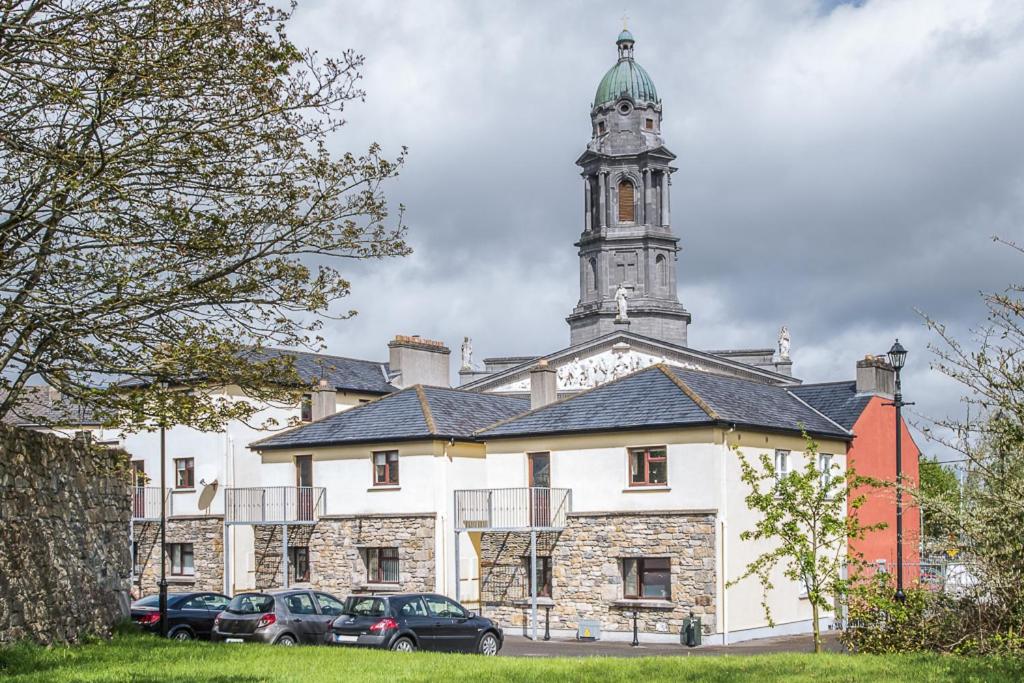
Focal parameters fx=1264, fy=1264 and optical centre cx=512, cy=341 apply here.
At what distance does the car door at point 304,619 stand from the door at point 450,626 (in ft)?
8.01

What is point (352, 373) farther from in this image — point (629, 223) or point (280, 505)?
point (629, 223)

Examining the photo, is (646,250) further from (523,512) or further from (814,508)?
(814,508)

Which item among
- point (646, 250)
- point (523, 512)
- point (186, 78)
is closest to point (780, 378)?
point (646, 250)

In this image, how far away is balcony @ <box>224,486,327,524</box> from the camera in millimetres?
39750

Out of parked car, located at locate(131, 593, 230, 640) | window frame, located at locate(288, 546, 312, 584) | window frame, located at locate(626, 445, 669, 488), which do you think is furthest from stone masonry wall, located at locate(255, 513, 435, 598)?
parked car, located at locate(131, 593, 230, 640)

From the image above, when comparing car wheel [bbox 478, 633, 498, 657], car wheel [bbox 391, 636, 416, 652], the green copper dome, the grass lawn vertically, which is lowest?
car wheel [bbox 478, 633, 498, 657]

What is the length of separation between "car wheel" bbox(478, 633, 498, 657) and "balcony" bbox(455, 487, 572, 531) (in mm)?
8316

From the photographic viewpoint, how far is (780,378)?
200 ft

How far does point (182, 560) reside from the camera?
147 ft

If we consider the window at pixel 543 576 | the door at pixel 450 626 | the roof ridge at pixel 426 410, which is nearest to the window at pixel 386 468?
the roof ridge at pixel 426 410

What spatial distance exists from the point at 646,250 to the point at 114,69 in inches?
2666

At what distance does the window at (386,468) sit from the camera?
38.7 metres

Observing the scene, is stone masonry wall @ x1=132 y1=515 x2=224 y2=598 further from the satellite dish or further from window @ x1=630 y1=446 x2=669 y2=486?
window @ x1=630 y1=446 x2=669 y2=486

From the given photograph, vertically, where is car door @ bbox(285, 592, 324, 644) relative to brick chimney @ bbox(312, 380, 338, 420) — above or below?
below
